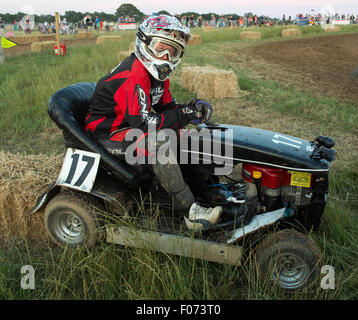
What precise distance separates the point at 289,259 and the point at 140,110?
1623mm

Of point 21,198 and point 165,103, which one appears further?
point 165,103

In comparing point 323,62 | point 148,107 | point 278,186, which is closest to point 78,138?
point 148,107

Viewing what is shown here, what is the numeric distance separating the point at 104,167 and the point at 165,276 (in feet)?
3.78

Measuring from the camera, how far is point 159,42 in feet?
10.2

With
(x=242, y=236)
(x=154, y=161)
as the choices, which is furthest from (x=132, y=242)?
(x=242, y=236)

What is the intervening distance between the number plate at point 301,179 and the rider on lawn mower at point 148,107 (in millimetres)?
637

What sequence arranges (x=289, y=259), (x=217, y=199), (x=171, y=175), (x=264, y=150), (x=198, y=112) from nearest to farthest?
(x=289, y=259) < (x=264, y=150) < (x=171, y=175) < (x=198, y=112) < (x=217, y=199)

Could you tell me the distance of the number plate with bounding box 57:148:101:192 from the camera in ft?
10.2

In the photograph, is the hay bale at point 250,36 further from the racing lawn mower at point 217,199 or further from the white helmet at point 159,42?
the racing lawn mower at point 217,199

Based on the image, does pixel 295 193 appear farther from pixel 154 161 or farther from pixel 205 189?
pixel 154 161

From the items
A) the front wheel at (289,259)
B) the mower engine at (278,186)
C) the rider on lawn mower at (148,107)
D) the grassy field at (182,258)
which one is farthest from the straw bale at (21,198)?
the front wheel at (289,259)

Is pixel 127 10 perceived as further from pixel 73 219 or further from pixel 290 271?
pixel 290 271

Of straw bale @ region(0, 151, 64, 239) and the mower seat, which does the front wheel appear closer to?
the mower seat
